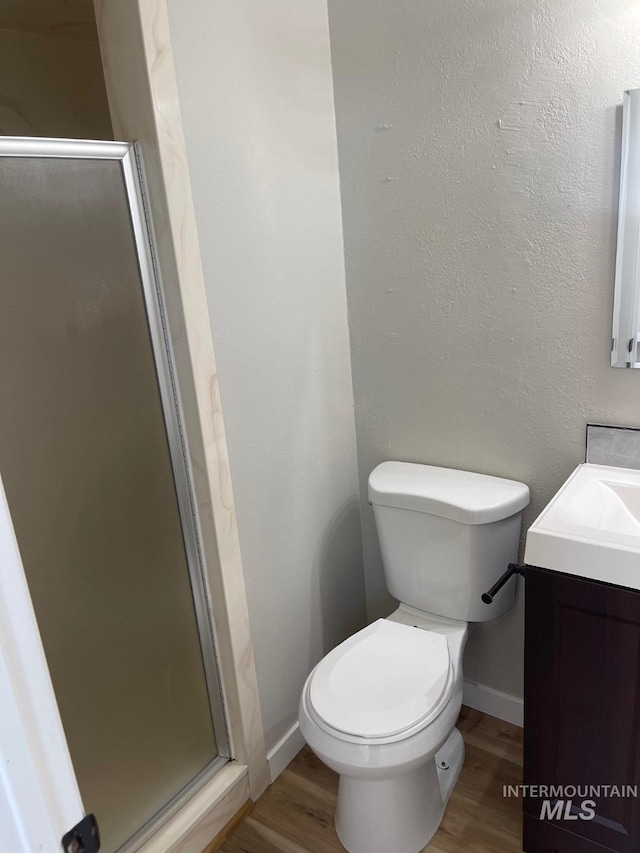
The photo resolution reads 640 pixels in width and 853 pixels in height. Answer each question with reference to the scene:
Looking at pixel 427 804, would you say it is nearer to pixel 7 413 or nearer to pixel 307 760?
pixel 307 760

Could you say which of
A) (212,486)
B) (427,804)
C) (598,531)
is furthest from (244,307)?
(427,804)

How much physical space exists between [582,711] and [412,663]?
0.42 m

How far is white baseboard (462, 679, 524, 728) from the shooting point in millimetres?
1974

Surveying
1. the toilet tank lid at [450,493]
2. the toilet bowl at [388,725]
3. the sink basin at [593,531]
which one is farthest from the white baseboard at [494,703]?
the sink basin at [593,531]

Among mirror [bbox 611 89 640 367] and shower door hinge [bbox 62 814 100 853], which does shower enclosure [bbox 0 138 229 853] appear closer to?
shower door hinge [bbox 62 814 100 853]

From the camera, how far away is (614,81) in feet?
4.55

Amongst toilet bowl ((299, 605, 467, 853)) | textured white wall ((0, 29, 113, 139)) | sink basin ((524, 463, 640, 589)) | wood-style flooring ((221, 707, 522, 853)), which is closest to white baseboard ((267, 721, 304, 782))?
wood-style flooring ((221, 707, 522, 853))

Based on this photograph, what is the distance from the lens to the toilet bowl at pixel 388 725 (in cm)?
141

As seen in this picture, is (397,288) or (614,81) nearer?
(614,81)

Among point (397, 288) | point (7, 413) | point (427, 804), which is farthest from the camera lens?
point (397, 288)

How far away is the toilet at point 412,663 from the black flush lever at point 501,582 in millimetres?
40

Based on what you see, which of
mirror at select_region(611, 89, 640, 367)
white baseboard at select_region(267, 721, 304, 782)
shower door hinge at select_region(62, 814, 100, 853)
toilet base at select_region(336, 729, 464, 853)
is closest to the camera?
shower door hinge at select_region(62, 814, 100, 853)

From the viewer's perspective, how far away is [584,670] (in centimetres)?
131

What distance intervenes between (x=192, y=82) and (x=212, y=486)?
3.02 feet
